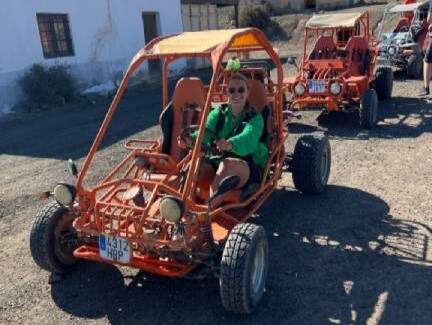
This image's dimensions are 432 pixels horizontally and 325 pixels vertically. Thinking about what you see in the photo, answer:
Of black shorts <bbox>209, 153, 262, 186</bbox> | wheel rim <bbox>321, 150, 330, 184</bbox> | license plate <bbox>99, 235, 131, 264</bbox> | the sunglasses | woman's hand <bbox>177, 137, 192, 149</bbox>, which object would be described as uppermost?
the sunglasses

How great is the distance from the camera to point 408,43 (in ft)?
39.7

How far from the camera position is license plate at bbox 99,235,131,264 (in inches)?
126

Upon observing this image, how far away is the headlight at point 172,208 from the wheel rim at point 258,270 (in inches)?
23.9

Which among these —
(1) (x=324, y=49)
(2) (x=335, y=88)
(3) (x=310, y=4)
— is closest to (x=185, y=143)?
(2) (x=335, y=88)

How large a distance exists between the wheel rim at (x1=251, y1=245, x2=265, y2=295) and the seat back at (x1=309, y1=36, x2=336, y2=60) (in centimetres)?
670

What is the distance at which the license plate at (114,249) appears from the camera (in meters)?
3.20

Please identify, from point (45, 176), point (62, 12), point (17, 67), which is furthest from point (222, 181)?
point (62, 12)

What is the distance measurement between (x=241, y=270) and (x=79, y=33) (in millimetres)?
13011

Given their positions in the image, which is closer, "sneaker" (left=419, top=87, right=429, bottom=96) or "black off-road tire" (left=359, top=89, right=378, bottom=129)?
"black off-road tire" (left=359, top=89, right=378, bottom=129)

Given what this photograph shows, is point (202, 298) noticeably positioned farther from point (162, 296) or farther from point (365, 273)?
point (365, 273)

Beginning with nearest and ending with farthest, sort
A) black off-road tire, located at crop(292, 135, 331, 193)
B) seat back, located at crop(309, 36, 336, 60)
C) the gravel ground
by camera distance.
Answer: the gravel ground
black off-road tire, located at crop(292, 135, 331, 193)
seat back, located at crop(309, 36, 336, 60)

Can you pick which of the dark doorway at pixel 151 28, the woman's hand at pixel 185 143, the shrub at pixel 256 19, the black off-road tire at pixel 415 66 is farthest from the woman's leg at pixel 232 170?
the shrub at pixel 256 19

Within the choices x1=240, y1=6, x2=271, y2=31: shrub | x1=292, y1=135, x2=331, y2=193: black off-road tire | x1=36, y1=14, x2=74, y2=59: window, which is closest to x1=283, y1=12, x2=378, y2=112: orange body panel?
x1=292, y1=135, x2=331, y2=193: black off-road tire

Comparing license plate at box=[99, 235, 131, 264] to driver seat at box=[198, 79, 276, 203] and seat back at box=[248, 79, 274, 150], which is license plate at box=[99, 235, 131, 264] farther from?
seat back at box=[248, 79, 274, 150]
